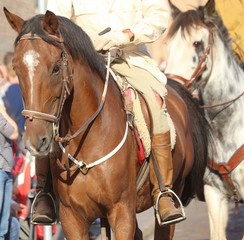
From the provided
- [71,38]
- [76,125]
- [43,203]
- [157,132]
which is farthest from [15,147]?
[71,38]

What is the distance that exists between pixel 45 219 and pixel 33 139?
127cm

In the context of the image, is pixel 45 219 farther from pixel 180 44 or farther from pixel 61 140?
pixel 180 44

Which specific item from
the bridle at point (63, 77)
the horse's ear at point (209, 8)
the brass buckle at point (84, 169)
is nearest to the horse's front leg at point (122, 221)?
the brass buckle at point (84, 169)

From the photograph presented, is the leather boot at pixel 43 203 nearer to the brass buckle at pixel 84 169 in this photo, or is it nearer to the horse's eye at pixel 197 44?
the brass buckle at pixel 84 169

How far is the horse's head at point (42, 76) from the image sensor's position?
19.2 feet

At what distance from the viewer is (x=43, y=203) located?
22.7 feet

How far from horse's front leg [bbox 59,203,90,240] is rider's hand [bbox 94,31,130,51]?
3.90 feet

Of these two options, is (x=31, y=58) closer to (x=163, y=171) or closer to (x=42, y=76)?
(x=42, y=76)

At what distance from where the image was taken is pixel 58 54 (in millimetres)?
6070

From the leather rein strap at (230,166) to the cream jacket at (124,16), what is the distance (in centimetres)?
161

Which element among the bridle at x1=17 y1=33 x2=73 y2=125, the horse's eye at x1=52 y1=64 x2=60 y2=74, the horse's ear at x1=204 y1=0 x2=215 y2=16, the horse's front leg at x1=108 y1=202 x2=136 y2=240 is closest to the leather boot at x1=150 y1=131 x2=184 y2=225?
the horse's front leg at x1=108 y1=202 x2=136 y2=240

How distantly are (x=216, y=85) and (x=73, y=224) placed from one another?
2.71 m

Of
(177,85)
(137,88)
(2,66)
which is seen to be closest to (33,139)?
(137,88)

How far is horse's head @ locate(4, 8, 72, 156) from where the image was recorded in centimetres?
584
